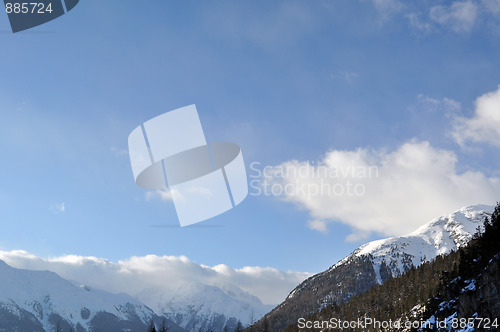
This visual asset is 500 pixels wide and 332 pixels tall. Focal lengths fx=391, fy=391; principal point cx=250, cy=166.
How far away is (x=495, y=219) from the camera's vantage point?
76.2m

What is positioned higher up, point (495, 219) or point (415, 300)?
point (495, 219)

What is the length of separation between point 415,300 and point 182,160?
128891mm

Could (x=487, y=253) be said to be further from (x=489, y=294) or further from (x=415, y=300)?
(x=415, y=300)

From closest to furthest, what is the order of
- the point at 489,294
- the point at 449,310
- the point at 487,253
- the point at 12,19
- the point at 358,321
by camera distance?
1. the point at 12,19
2. the point at 489,294
3. the point at 487,253
4. the point at 449,310
5. the point at 358,321

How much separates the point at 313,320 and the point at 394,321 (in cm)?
7520

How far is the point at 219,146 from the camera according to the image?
37375mm

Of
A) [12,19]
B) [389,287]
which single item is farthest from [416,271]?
[12,19]

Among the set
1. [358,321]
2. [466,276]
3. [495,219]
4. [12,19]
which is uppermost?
[12,19]

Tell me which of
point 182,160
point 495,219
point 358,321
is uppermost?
point 182,160

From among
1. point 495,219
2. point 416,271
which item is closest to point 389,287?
point 416,271

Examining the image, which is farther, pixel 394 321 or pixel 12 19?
pixel 394 321

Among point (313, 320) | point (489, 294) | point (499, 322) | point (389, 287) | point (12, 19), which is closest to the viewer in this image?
point (12, 19)

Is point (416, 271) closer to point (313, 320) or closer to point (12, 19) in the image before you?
point (313, 320)

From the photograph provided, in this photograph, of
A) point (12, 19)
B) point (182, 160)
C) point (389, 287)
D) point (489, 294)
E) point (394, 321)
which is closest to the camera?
point (12, 19)
